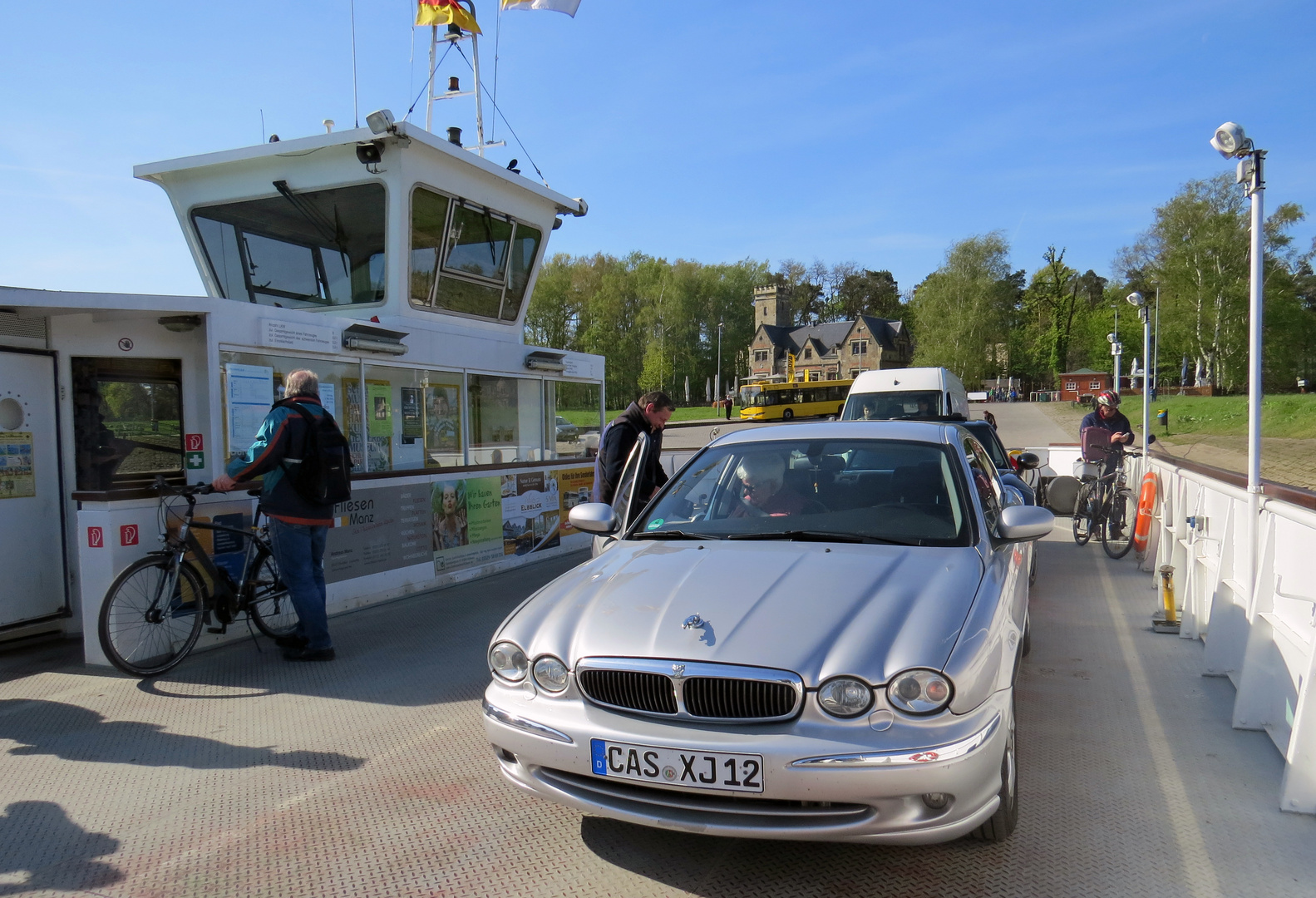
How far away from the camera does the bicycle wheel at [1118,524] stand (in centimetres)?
971

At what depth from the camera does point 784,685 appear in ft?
8.80

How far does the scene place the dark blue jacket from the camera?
541 centimetres

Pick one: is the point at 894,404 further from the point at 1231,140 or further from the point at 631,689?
the point at 631,689

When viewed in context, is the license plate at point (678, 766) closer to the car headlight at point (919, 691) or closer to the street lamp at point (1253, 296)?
the car headlight at point (919, 691)

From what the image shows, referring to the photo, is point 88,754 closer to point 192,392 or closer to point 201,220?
point 192,392

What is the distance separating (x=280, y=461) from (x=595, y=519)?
237cm

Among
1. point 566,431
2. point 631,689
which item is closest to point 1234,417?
point 566,431

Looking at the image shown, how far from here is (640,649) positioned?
2.87 metres

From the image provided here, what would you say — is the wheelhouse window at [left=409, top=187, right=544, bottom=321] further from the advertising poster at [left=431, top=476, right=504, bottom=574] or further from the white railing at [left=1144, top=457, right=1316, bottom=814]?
the white railing at [left=1144, top=457, right=1316, bottom=814]

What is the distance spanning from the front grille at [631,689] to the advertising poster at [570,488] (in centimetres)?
706

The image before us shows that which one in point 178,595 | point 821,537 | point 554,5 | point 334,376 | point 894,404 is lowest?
point 178,595

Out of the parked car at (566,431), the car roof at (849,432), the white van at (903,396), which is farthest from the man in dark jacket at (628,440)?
the white van at (903,396)

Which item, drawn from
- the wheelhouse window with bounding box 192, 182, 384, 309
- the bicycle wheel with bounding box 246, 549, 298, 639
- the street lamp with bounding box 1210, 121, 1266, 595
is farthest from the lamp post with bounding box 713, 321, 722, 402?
the street lamp with bounding box 1210, 121, 1266, 595

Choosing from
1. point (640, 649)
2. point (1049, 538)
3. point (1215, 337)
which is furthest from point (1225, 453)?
point (1215, 337)
